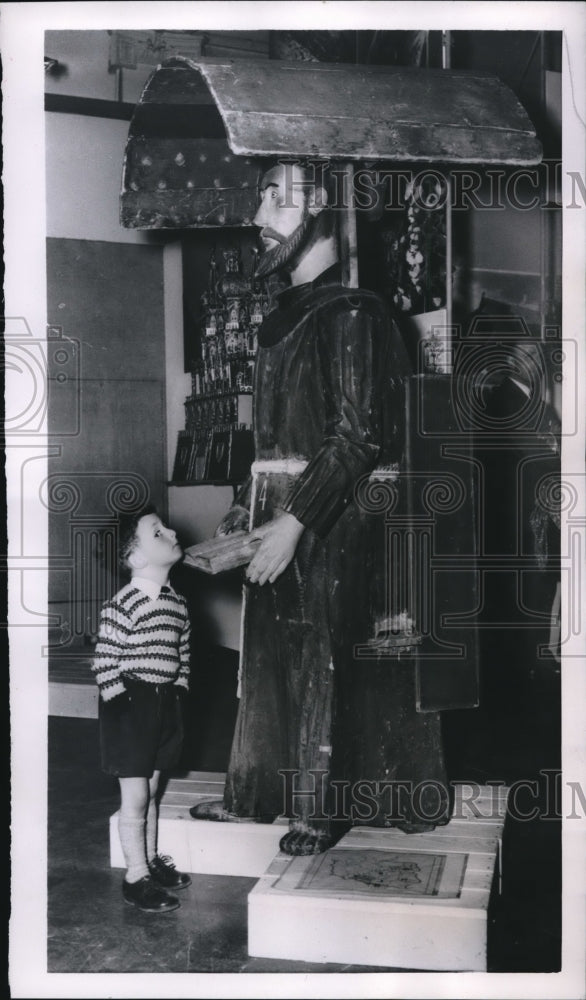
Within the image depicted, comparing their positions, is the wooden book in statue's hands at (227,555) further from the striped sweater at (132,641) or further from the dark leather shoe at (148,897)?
the dark leather shoe at (148,897)

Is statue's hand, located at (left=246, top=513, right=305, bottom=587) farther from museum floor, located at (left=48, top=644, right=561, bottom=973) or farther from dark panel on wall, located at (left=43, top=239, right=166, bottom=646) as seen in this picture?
museum floor, located at (left=48, top=644, right=561, bottom=973)

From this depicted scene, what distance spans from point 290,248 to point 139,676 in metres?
0.99

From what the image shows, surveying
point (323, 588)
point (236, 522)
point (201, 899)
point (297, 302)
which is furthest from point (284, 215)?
point (201, 899)

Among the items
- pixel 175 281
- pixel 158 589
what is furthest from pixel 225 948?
pixel 175 281

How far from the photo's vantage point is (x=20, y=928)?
242cm

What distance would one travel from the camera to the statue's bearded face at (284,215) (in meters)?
2.38

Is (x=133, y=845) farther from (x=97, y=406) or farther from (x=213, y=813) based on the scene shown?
(x=97, y=406)

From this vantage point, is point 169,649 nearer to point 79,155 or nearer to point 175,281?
point 79,155

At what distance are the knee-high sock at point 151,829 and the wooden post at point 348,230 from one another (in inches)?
49.4

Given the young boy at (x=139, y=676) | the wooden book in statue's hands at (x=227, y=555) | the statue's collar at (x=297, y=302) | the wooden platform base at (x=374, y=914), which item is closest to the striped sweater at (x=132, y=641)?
the young boy at (x=139, y=676)

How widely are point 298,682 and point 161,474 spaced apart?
5.29ft

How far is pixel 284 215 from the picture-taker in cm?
239

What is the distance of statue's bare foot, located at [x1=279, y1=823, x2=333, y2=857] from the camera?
240 centimetres

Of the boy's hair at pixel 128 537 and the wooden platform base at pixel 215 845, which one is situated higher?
the boy's hair at pixel 128 537
